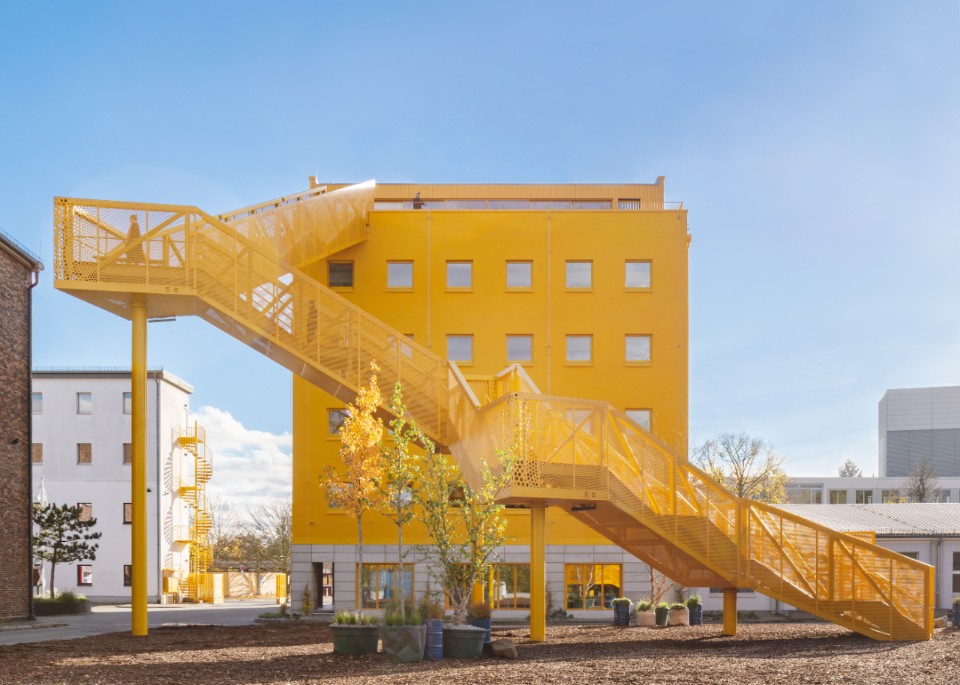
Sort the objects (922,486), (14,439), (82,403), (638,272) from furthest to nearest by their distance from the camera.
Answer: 1. (922,486)
2. (82,403)
3. (638,272)
4. (14,439)

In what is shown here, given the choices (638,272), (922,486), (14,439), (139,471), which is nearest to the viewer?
(139,471)

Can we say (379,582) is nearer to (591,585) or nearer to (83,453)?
(591,585)

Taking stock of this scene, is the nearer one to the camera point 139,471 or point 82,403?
point 139,471

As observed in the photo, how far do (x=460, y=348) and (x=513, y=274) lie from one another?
3.54 metres

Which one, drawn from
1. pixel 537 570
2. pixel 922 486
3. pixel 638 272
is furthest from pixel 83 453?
pixel 922 486

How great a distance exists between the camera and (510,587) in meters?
38.7

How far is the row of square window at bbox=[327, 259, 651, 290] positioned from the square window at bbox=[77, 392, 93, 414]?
1164 inches

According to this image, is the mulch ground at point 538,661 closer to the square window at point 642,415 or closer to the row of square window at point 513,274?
the square window at point 642,415

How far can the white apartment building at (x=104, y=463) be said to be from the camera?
198 feet

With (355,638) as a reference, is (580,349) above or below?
above

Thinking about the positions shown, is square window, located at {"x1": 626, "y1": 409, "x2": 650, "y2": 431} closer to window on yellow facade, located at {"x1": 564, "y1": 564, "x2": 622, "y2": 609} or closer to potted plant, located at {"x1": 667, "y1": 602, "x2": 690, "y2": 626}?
window on yellow facade, located at {"x1": 564, "y1": 564, "x2": 622, "y2": 609}

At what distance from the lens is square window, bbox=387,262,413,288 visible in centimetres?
4003

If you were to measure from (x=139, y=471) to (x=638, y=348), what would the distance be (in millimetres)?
20984

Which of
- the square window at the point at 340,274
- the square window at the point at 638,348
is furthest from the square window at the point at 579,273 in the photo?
the square window at the point at 340,274
